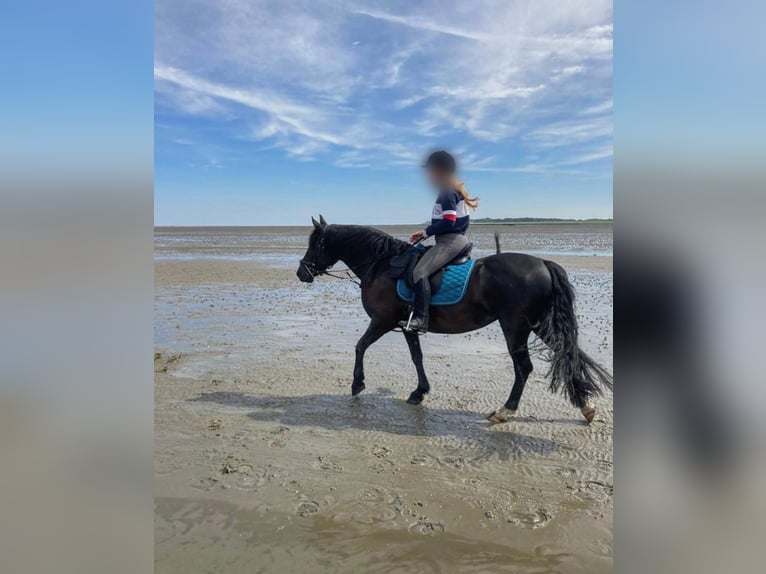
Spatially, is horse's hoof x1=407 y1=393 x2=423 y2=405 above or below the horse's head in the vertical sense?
below

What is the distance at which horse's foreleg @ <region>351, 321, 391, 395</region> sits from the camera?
16.7ft

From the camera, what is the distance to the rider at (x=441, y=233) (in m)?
4.14

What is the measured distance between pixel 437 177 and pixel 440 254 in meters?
0.90

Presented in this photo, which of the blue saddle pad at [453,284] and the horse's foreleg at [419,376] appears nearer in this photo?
the blue saddle pad at [453,284]

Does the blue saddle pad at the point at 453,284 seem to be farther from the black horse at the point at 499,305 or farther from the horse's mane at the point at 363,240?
the horse's mane at the point at 363,240

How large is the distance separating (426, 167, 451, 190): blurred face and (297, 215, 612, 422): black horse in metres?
1.04

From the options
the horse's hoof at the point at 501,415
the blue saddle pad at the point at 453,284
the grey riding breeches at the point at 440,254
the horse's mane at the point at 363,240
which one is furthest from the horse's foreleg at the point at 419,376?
the horse's mane at the point at 363,240

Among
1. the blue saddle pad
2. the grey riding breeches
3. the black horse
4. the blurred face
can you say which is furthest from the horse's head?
the blurred face

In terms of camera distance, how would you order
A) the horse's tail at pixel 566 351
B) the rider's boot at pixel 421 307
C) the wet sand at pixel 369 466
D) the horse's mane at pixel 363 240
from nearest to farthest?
the wet sand at pixel 369 466 → the horse's tail at pixel 566 351 → the rider's boot at pixel 421 307 → the horse's mane at pixel 363 240

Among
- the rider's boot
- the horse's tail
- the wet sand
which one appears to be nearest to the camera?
the wet sand

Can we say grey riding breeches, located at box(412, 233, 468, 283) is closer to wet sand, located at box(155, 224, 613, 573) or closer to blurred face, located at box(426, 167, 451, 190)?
blurred face, located at box(426, 167, 451, 190)
